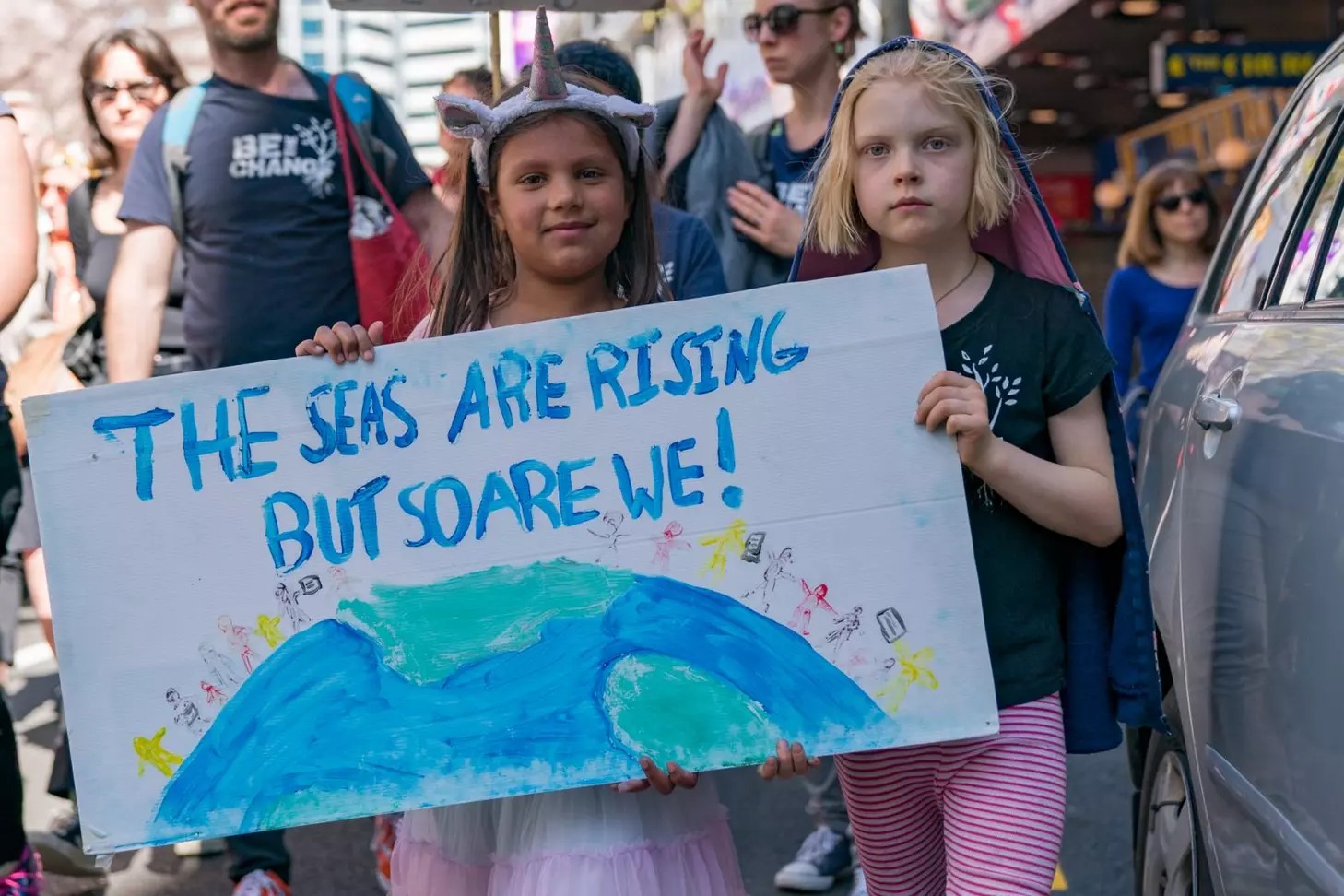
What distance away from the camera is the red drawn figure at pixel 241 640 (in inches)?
92.4

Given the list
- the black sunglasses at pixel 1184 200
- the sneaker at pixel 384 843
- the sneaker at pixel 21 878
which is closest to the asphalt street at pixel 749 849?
the sneaker at pixel 384 843

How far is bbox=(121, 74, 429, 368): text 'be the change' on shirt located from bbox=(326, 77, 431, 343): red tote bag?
3 cm

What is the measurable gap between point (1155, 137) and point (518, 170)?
19858mm

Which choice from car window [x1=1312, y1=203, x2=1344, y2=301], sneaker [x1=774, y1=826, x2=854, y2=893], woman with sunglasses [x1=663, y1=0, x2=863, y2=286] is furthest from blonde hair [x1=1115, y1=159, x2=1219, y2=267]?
car window [x1=1312, y1=203, x2=1344, y2=301]

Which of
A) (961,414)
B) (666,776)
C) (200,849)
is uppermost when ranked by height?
(961,414)

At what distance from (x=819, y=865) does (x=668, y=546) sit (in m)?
2.14

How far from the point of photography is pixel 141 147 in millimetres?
4199

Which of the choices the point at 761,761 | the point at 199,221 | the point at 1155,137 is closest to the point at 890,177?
the point at 761,761

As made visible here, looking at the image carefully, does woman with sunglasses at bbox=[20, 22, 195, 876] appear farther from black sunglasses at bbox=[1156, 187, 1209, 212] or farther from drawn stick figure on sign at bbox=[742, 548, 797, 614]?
black sunglasses at bbox=[1156, 187, 1209, 212]

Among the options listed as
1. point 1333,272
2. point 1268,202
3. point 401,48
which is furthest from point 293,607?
point 401,48

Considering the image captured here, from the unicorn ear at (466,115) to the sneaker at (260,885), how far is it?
81.2 inches

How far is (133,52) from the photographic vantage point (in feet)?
16.8

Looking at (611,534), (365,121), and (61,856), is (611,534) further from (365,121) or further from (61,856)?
(61,856)

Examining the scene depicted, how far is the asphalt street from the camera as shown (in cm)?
443
